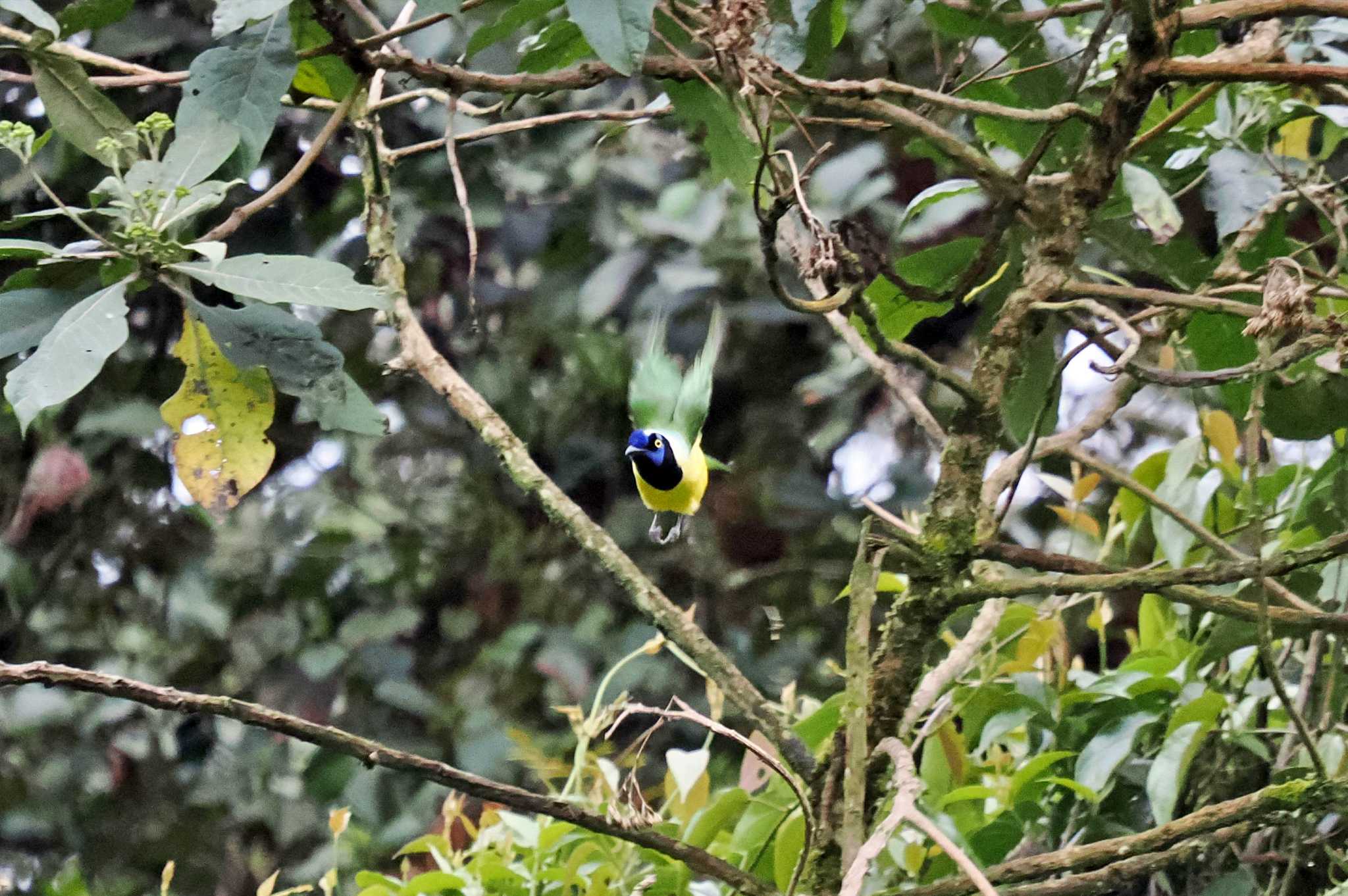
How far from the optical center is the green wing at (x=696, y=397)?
2.80 ft

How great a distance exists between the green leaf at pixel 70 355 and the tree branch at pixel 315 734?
0.33 feet

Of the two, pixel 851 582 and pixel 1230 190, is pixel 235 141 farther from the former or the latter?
pixel 1230 190

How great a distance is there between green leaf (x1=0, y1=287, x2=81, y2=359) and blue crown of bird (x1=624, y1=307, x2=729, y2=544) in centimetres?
37

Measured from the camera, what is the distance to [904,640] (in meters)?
0.59

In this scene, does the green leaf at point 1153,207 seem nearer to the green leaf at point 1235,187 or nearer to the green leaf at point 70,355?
the green leaf at point 1235,187

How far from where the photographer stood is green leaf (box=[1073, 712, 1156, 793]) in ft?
2.51

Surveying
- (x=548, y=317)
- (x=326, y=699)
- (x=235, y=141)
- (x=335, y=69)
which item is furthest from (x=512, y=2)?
(x=326, y=699)

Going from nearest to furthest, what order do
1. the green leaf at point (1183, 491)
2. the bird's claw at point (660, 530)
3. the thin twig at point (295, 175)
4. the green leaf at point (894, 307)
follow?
the thin twig at point (295, 175) < the green leaf at point (894, 307) < the green leaf at point (1183, 491) < the bird's claw at point (660, 530)

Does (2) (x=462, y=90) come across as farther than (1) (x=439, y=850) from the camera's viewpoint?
No

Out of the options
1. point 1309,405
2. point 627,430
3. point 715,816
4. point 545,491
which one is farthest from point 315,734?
point 627,430

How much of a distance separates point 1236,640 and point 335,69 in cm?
59

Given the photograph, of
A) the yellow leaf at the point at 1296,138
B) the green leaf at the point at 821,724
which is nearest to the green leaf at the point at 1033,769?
the green leaf at the point at 821,724

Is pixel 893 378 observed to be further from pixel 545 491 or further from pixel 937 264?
pixel 545 491

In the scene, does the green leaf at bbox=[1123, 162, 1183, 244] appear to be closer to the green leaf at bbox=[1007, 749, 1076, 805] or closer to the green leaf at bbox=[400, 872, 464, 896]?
the green leaf at bbox=[1007, 749, 1076, 805]
